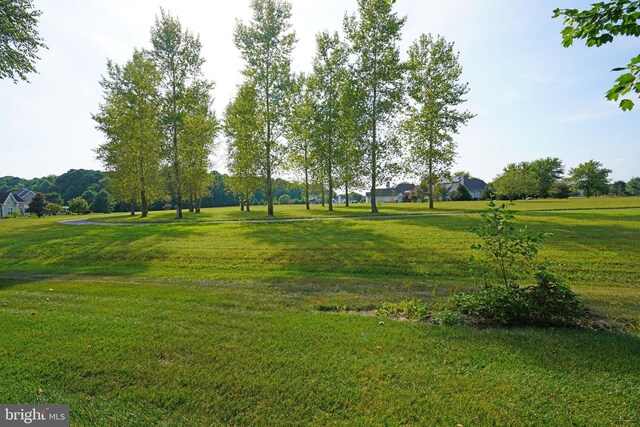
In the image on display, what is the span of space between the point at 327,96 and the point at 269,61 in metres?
8.17

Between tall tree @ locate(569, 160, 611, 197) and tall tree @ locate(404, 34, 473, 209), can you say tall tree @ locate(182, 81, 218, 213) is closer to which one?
tall tree @ locate(404, 34, 473, 209)

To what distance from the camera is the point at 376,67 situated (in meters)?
26.5

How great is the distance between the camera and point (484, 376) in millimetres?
3371

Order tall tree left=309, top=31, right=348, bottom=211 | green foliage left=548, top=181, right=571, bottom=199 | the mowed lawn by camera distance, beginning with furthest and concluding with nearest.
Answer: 1. green foliage left=548, top=181, right=571, bottom=199
2. tall tree left=309, top=31, right=348, bottom=211
3. the mowed lawn

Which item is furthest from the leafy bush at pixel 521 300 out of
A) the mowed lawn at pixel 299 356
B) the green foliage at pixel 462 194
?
the green foliage at pixel 462 194

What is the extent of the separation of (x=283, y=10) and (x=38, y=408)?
2805 cm

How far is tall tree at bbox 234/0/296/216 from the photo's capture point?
24.5m

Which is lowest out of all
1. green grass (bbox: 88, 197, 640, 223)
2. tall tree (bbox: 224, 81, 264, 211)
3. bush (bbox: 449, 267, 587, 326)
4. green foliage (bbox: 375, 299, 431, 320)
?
green foliage (bbox: 375, 299, 431, 320)

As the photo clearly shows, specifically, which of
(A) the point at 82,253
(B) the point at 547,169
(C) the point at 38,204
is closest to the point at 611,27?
(A) the point at 82,253

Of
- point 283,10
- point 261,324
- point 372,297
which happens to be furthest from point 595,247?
point 283,10

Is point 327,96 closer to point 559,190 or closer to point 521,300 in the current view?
point 521,300

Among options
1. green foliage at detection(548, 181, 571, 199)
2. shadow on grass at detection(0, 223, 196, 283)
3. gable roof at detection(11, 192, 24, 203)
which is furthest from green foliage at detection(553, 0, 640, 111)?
gable roof at detection(11, 192, 24, 203)

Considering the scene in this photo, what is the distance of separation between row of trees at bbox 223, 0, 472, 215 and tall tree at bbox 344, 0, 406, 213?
76mm

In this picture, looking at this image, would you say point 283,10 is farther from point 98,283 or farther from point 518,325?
point 518,325
